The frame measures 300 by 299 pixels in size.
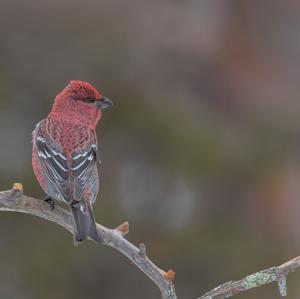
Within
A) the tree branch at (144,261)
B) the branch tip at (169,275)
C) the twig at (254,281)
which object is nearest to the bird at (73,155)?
the tree branch at (144,261)

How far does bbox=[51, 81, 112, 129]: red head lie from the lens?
7312 mm

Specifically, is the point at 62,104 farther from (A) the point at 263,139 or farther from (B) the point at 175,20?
(B) the point at 175,20

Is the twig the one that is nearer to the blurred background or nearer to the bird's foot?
the bird's foot

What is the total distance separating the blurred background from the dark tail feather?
4.93 meters

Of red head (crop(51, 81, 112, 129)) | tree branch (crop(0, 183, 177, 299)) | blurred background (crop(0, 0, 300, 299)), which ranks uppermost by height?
red head (crop(51, 81, 112, 129))

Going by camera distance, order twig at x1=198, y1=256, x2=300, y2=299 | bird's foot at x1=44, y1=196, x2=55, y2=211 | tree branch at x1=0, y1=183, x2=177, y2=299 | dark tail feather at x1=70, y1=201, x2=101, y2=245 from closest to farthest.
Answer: twig at x1=198, y1=256, x2=300, y2=299 → tree branch at x1=0, y1=183, x2=177, y2=299 → dark tail feather at x1=70, y1=201, x2=101, y2=245 → bird's foot at x1=44, y1=196, x2=55, y2=211

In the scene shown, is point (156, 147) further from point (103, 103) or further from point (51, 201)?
point (51, 201)

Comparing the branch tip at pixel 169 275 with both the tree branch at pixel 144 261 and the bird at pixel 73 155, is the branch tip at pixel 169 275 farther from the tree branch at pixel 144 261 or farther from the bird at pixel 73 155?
the bird at pixel 73 155

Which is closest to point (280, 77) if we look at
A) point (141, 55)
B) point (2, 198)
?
point (141, 55)

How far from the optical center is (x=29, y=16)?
13.5 metres

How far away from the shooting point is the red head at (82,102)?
7312 mm

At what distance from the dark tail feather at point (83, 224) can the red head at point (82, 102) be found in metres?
1.42

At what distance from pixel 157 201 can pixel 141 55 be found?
3.21 meters

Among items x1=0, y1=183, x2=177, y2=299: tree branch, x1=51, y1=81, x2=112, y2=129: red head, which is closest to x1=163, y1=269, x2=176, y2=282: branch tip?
x1=0, y1=183, x2=177, y2=299: tree branch
